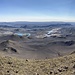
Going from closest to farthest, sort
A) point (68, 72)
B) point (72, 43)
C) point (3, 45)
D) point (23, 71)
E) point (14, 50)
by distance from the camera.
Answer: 1. point (68, 72)
2. point (23, 71)
3. point (14, 50)
4. point (3, 45)
5. point (72, 43)

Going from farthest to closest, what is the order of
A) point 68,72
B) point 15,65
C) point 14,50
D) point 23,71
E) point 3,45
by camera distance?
1. point 3,45
2. point 14,50
3. point 15,65
4. point 23,71
5. point 68,72

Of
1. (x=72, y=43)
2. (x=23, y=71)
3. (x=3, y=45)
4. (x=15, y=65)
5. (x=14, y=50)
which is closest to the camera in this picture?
(x=23, y=71)

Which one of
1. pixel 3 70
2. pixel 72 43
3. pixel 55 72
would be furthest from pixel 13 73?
pixel 72 43

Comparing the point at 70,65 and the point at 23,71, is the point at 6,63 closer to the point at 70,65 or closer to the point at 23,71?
the point at 23,71

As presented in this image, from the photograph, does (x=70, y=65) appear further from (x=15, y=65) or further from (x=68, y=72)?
(x=15, y=65)

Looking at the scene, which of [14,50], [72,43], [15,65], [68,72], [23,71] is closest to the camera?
[68,72]

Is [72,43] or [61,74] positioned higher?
[61,74]

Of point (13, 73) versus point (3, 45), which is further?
point (3, 45)

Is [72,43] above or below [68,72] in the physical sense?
below

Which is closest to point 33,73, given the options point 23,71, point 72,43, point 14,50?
point 23,71
